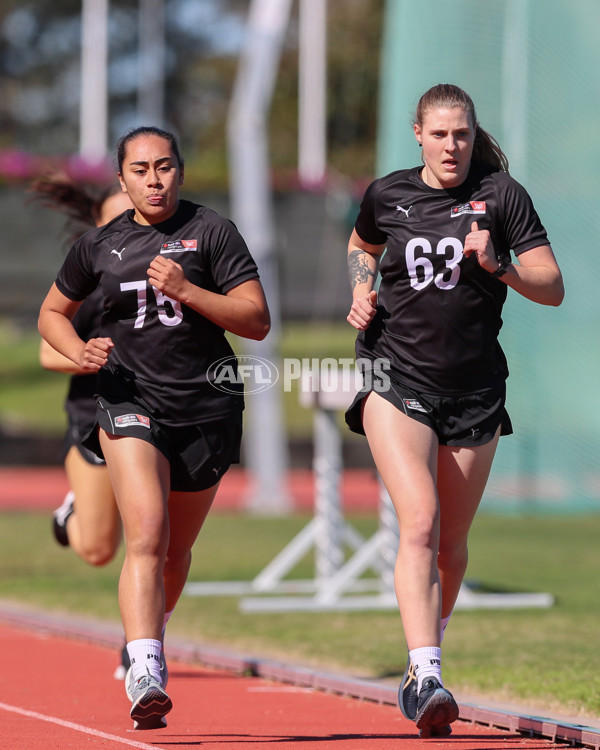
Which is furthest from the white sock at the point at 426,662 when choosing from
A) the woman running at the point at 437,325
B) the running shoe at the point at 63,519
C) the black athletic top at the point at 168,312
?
the running shoe at the point at 63,519

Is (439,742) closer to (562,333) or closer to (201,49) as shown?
(562,333)

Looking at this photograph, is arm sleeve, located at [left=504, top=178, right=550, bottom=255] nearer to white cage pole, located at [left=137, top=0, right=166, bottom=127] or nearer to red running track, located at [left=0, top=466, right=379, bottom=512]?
red running track, located at [left=0, top=466, right=379, bottom=512]

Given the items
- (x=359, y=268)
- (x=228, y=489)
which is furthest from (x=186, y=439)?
(x=228, y=489)

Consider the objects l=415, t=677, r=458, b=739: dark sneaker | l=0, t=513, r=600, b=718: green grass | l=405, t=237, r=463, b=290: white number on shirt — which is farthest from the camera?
l=0, t=513, r=600, b=718: green grass

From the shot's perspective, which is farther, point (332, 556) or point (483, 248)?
point (332, 556)

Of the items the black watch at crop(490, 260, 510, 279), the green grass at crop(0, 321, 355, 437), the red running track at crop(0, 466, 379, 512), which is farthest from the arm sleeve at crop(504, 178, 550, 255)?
the green grass at crop(0, 321, 355, 437)

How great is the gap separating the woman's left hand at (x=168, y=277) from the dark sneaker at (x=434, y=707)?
5.58 feet

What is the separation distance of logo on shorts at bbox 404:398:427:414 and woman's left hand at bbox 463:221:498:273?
2.00ft

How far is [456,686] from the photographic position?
6.86 m

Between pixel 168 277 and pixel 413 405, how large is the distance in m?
1.07

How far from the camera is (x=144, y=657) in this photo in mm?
5141

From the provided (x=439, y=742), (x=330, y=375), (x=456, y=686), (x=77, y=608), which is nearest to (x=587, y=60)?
(x=330, y=375)

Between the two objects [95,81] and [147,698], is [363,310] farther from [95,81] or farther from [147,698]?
[95,81]

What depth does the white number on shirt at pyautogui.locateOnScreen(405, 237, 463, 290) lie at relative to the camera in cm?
524
